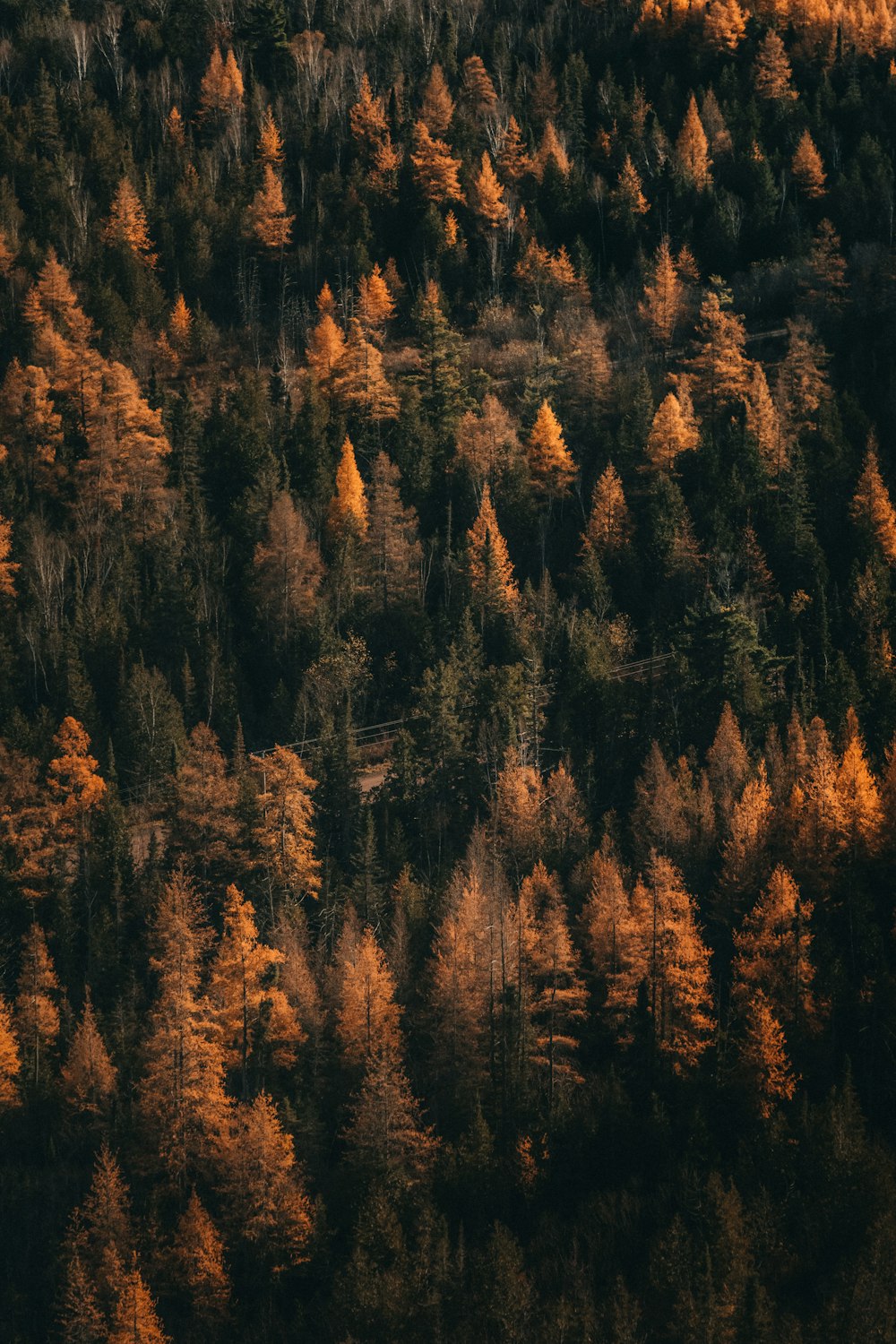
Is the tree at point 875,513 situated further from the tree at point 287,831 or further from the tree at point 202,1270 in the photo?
the tree at point 202,1270

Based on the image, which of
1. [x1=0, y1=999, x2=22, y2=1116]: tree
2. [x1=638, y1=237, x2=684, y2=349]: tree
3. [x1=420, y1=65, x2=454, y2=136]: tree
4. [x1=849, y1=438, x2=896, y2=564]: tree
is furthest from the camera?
[x1=420, y1=65, x2=454, y2=136]: tree

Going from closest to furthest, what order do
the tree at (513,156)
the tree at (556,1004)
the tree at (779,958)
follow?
the tree at (779,958) → the tree at (556,1004) → the tree at (513,156)

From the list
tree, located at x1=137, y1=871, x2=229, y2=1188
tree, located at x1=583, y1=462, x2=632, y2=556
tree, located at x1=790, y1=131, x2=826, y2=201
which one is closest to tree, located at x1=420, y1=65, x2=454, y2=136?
tree, located at x1=790, y1=131, x2=826, y2=201

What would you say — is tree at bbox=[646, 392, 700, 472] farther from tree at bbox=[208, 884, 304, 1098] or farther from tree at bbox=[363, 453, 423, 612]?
tree at bbox=[208, 884, 304, 1098]

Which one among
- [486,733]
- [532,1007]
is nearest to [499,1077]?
[532,1007]

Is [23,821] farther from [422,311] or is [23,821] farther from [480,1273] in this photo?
[422,311]

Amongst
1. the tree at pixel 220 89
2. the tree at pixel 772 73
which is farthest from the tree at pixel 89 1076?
the tree at pixel 772 73
